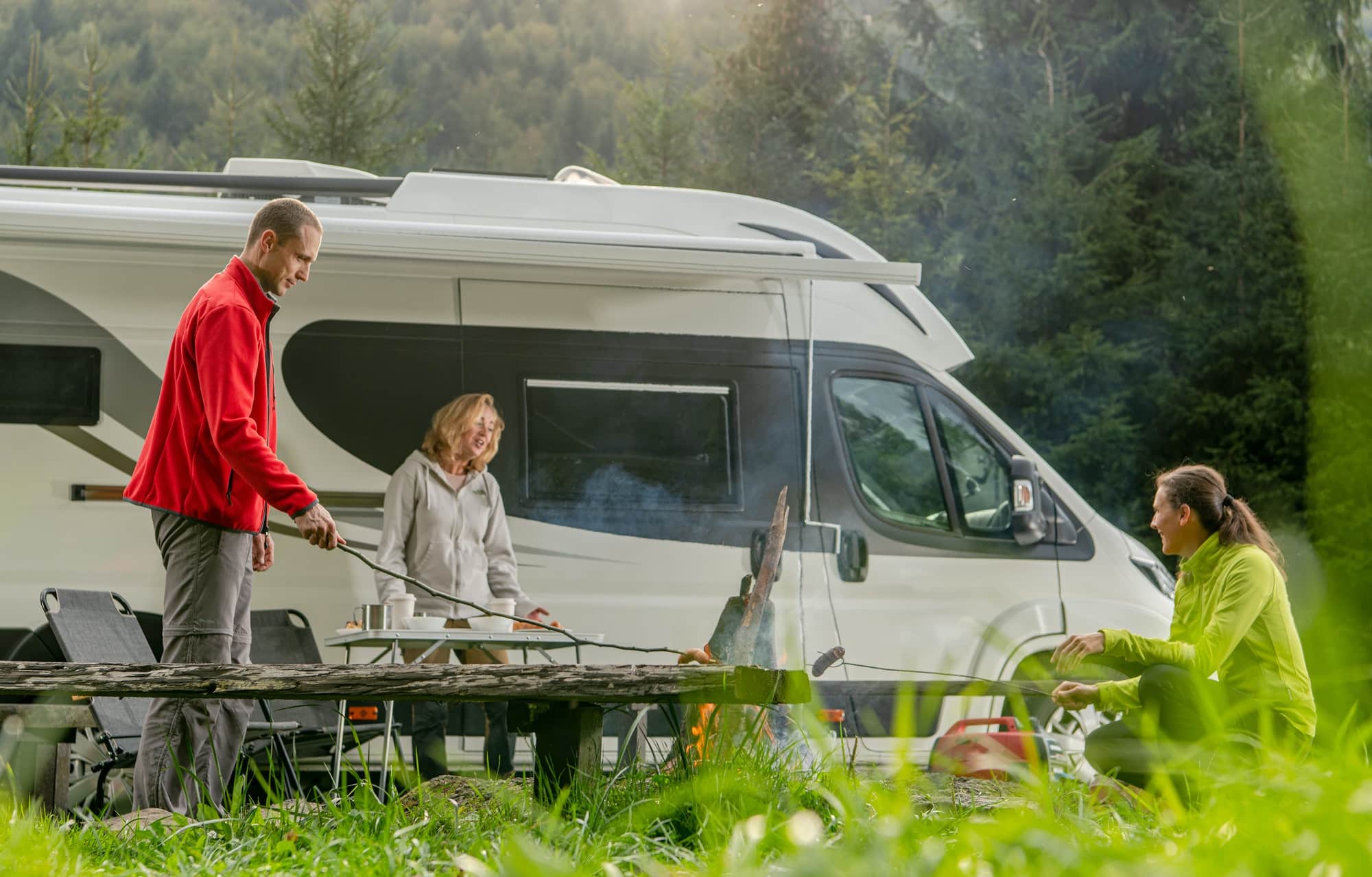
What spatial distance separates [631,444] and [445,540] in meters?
0.91

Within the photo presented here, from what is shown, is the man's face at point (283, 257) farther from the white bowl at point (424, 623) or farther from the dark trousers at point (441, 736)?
the dark trousers at point (441, 736)

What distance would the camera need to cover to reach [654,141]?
75.1ft

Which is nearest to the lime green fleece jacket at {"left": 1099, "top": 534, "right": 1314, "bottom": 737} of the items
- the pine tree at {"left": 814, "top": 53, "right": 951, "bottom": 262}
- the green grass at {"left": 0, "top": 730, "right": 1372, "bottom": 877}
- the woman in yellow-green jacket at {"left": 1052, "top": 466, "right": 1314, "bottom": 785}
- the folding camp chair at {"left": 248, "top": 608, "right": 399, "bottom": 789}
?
the woman in yellow-green jacket at {"left": 1052, "top": 466, "right": 1314, "bottom": 785}

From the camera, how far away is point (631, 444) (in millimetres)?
5848

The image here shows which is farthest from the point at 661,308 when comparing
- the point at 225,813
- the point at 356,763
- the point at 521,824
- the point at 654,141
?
the point at 654,141

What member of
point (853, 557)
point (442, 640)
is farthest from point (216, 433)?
point (853, 557)

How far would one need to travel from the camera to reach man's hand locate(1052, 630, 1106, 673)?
3781mm

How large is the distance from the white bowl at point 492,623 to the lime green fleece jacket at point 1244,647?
2.06 meters

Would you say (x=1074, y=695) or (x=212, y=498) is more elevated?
(x=212, y=498)

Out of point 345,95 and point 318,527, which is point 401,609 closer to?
point 318,527

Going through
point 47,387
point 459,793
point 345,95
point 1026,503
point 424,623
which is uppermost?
point 345,95

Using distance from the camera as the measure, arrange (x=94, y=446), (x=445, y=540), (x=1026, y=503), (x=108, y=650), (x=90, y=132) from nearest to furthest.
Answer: (x=108, y=650)
(x=445, y=540)
(x=94, y=446)
(x=1026, y=503)
(x=90, y=132)

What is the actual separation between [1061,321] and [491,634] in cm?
1214

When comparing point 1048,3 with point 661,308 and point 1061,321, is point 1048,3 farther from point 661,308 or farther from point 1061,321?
point 661,308
